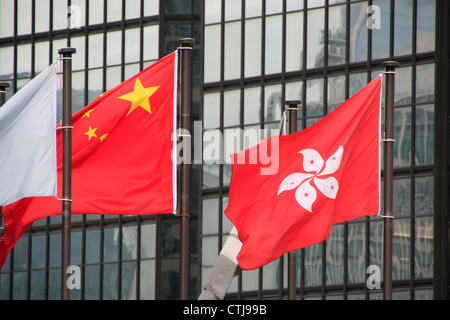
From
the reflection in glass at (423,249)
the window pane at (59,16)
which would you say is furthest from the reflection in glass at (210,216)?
the window pane at (59,16)

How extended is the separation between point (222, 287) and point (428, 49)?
16835 mm

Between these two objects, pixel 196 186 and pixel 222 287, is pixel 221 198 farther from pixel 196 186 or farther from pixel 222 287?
pixel 222 287

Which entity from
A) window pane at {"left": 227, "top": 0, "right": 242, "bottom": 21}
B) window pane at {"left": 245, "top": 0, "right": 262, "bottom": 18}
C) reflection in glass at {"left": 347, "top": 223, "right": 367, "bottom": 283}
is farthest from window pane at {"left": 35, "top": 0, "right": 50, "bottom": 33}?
reflection in glass at {"left": 347, "top": 223, "right": 367, "bottom": 283}

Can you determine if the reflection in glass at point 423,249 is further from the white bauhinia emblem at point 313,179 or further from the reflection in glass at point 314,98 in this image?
the white bauhinia emblem at point 313,179

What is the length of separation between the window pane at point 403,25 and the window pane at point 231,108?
22.9ft

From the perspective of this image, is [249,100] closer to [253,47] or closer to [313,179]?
[253,47]

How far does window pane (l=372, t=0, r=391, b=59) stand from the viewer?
42125 mm

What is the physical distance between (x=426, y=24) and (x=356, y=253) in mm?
7771

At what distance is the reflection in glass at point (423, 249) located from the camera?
4056 centimetres

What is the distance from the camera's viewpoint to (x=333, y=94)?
43781mm

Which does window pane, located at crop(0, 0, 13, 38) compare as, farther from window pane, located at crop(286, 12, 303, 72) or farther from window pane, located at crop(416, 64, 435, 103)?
window pane, located at crop(416, 64, 435, 103)

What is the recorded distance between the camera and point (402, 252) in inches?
1614
